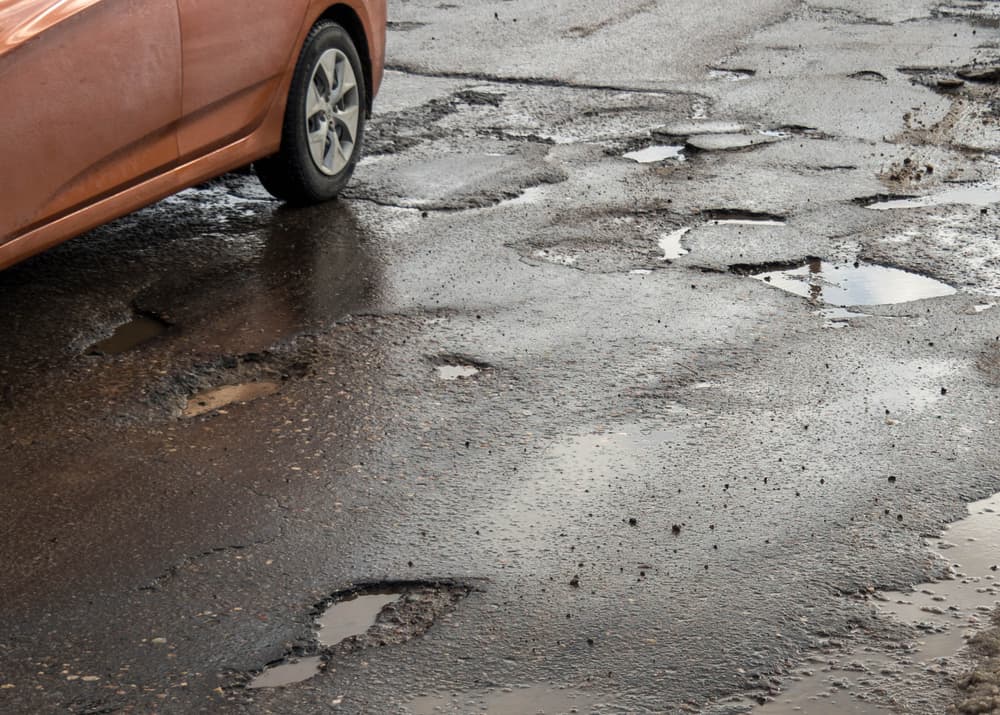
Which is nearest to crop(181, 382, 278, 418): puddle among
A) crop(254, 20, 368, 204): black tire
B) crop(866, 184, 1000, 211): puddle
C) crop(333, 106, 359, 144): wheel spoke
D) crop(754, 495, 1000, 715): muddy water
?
crop(254, 20, 368, 204): black tire

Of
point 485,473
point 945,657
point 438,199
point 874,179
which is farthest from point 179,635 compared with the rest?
point 874,179

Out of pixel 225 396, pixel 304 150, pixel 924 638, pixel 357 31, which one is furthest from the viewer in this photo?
pixel 357 31

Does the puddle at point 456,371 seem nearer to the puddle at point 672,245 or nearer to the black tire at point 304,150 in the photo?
the puddle at point 672,245

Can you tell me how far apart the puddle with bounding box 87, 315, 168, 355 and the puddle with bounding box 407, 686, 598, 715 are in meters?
2.39

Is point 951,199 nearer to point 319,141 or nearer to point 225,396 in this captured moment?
point 319,141

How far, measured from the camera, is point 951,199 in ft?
22.1

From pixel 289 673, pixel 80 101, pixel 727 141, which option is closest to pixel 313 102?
pixel 80 101

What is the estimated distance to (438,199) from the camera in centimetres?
684

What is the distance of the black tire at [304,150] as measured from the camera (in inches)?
252

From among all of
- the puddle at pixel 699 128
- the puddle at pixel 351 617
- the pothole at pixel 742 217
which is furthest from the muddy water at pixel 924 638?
the puddle at pixel 699 128

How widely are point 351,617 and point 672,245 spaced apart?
10.3ft

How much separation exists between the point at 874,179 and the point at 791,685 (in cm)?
437

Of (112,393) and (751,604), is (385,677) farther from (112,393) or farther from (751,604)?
(112,393)

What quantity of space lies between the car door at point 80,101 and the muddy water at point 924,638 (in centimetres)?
309
